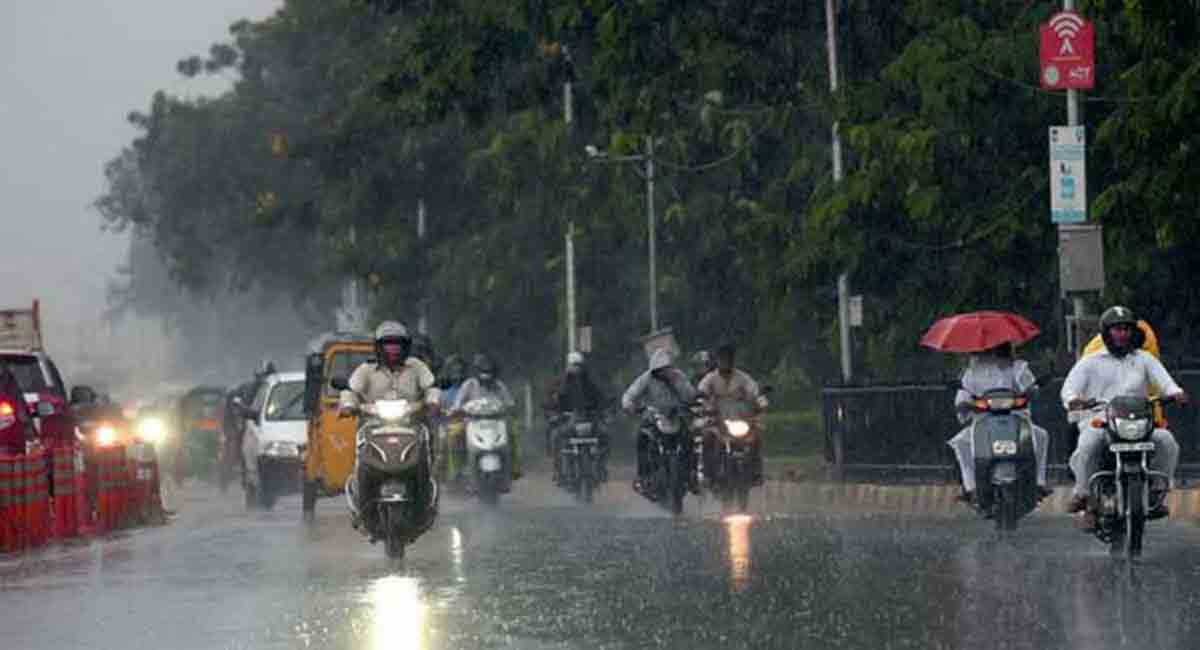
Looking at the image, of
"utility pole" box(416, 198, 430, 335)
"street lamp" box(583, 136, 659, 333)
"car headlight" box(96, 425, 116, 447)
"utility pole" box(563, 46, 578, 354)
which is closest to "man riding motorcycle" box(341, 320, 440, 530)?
"car headlight" box(96, 425, 116, 447)

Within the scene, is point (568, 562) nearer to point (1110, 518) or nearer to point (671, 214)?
point (1110, 518)

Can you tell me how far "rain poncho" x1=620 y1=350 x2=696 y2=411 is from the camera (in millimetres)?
31594

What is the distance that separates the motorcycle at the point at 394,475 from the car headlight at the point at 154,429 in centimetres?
2332

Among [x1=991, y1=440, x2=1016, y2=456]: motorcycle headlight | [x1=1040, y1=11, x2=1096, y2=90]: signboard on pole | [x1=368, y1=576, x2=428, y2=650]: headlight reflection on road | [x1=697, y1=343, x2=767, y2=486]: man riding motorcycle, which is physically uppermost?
[x1=1040, y1=11, x2=1096, y2=90]: signboard on pole

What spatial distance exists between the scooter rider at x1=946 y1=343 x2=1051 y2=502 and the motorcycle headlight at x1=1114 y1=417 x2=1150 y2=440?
3.68 meters

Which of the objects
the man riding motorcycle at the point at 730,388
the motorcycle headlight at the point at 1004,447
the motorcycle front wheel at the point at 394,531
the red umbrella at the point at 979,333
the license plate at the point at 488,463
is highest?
the red umbrella at the point at 979,333

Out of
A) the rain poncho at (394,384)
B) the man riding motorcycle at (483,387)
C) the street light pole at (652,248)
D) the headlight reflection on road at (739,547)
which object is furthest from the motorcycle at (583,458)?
the street light pole at (652,248)

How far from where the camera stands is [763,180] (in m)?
52.2

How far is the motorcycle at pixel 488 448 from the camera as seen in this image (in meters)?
34.6

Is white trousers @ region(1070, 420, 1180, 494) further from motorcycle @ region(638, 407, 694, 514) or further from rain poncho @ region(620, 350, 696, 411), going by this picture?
rain poncho @ region(620, 350, 696, 411)

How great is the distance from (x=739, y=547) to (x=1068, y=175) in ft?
32.6

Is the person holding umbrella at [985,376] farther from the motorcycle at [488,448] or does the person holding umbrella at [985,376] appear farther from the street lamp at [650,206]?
the street lamp at [650,206]

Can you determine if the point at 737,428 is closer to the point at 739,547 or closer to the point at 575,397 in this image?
the point at 575,397

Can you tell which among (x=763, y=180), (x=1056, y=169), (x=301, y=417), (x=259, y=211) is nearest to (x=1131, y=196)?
(x=1056, y=169)
